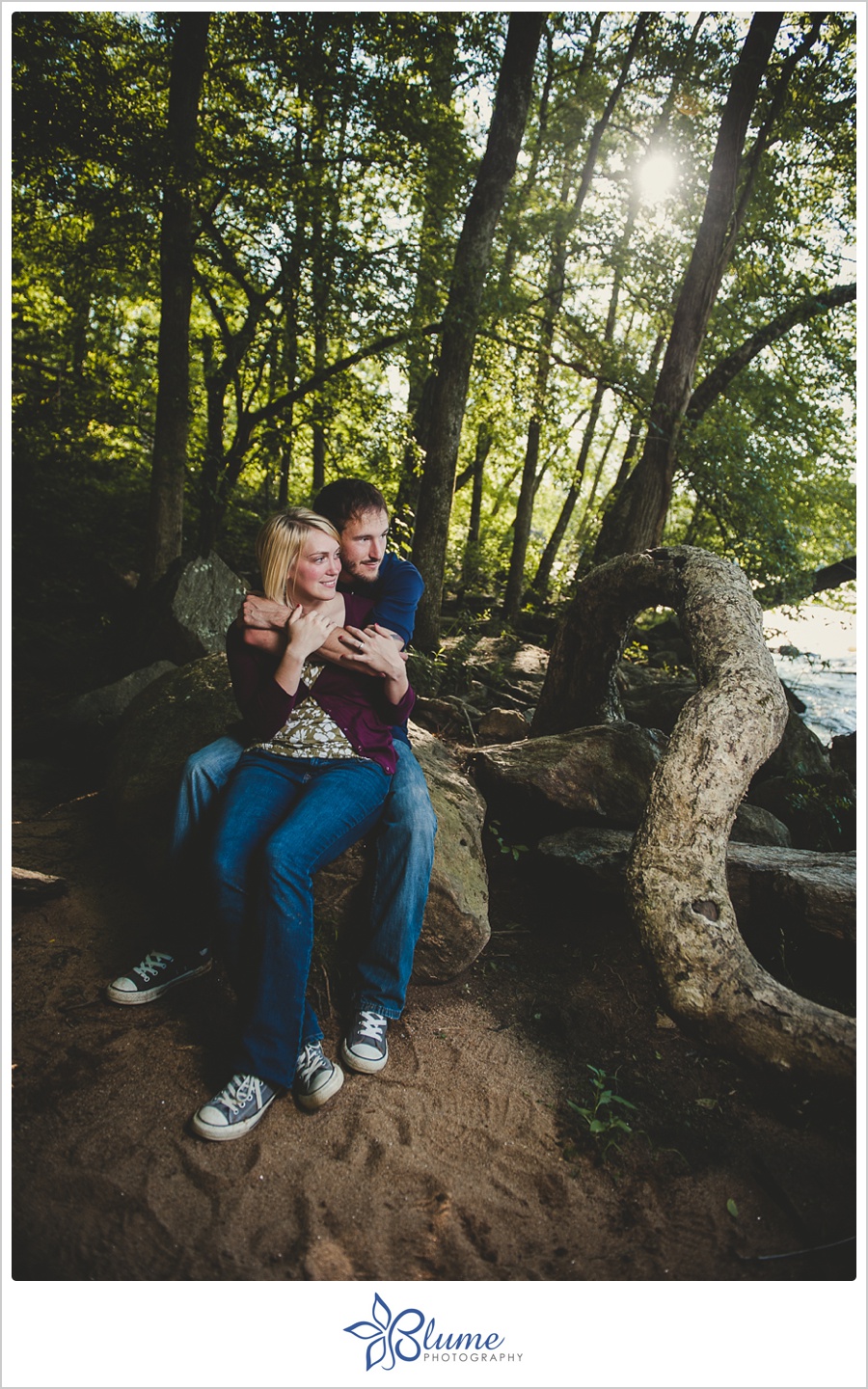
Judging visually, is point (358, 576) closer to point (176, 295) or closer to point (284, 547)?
point (284, 547)

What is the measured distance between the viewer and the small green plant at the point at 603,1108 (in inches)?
94.0

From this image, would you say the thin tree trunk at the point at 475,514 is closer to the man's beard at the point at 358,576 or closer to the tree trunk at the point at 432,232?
the tree trunk at the point at 432,232

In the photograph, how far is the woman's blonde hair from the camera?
2631 mm

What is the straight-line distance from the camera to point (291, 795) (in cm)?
263

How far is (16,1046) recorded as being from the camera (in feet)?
8.18

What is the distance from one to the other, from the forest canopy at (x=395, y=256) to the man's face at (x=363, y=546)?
426 cm

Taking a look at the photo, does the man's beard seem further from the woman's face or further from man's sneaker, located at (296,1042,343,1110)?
man's sneaker, located at (296,1042,343,1110)

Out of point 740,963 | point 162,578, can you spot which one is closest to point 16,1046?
point 740,963

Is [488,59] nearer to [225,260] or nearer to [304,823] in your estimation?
[225,260]

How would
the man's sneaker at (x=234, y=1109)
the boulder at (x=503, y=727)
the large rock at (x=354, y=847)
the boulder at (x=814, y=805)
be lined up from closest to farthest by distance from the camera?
the man's sneaker at (x=234, y=1109)
the large rock at (x=354, y=847)
the boulder at (x=814, y=805)
the boulder at (x=503, y=727)

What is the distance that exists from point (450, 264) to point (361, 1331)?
8.66 meters

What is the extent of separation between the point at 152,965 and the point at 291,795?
962 mm

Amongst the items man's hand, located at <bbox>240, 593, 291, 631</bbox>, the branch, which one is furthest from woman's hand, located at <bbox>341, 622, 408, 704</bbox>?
the branch

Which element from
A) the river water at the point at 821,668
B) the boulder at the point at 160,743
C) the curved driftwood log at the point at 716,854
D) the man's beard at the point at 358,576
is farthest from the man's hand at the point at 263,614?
the river water at the point at 821,668
